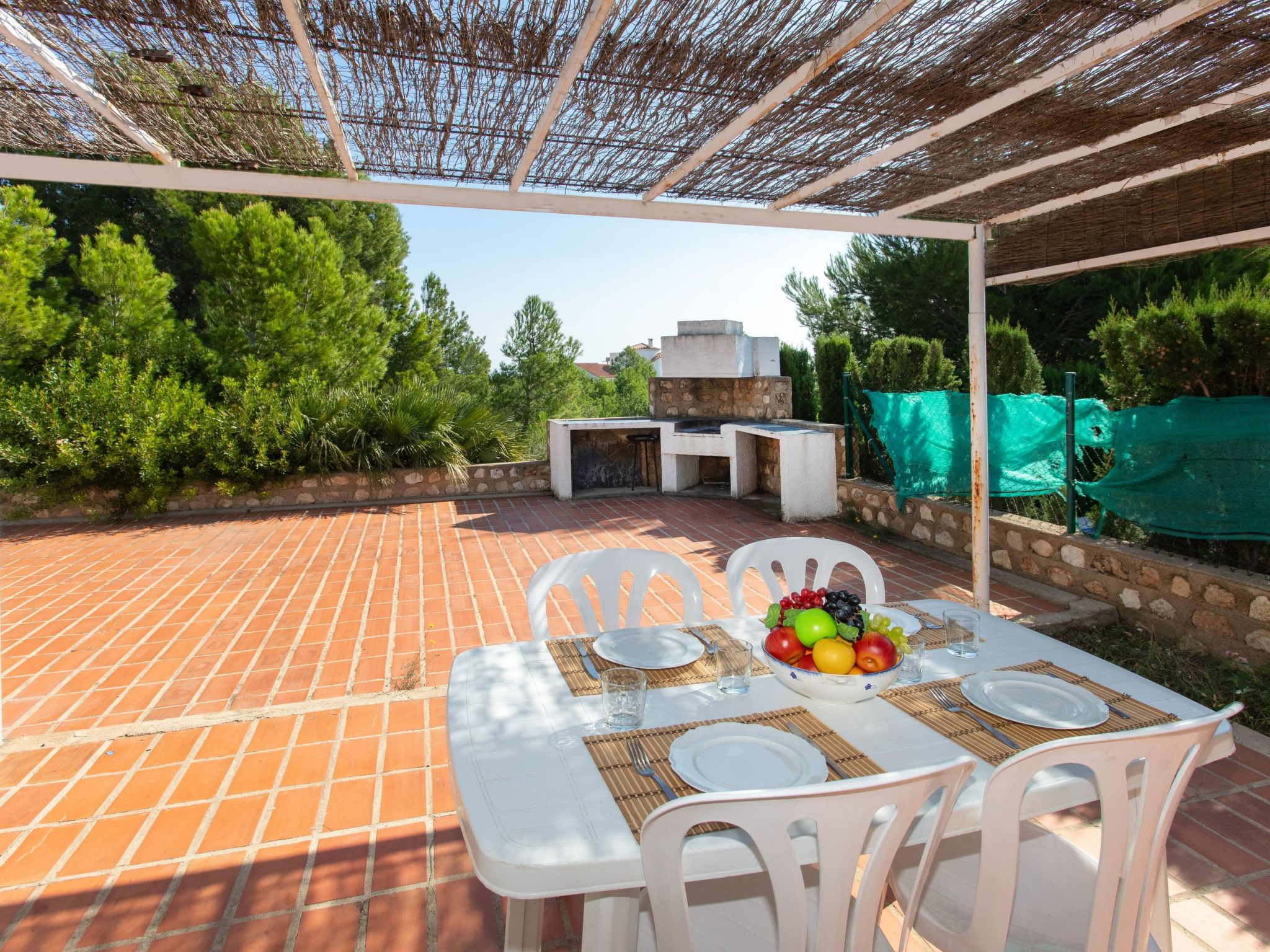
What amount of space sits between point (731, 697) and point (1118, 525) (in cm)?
352

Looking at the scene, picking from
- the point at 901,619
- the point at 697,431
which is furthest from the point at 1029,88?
the point at 697,431

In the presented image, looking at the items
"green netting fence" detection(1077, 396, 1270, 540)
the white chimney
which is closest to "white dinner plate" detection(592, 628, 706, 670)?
"green netting fence" detection(1077, 396, 1270, 540)

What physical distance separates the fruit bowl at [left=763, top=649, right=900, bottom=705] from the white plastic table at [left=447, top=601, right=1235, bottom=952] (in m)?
0.03

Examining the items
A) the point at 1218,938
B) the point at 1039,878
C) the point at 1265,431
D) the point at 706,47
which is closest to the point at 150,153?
the point at 706,47

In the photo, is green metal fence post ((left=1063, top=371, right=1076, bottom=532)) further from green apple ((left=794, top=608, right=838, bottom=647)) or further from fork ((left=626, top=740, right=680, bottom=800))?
fork ((left=626, top=740, right=680, bottom=800))

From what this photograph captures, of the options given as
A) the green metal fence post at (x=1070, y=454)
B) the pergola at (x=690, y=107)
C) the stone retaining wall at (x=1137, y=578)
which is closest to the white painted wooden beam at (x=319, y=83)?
the pergola at (x=690, y=107)

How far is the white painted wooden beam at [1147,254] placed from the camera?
2.69 meters

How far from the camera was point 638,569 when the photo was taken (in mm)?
2406

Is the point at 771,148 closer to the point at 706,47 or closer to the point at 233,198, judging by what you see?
the point at 706,47

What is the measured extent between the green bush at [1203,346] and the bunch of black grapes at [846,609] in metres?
3.12

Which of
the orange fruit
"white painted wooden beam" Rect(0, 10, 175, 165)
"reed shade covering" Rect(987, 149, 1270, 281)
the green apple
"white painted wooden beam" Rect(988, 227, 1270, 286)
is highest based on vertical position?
"white painted wooden beam" Rect(0, 10, 175, 165)

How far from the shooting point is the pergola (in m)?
1.82

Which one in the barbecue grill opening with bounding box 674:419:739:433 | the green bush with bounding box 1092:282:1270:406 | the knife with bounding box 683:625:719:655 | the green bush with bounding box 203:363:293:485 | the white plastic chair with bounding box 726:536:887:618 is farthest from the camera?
the barbecue grill opening with bounding box 674:419:739:433

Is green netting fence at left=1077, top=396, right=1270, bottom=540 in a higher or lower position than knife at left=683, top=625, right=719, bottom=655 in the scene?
higher
